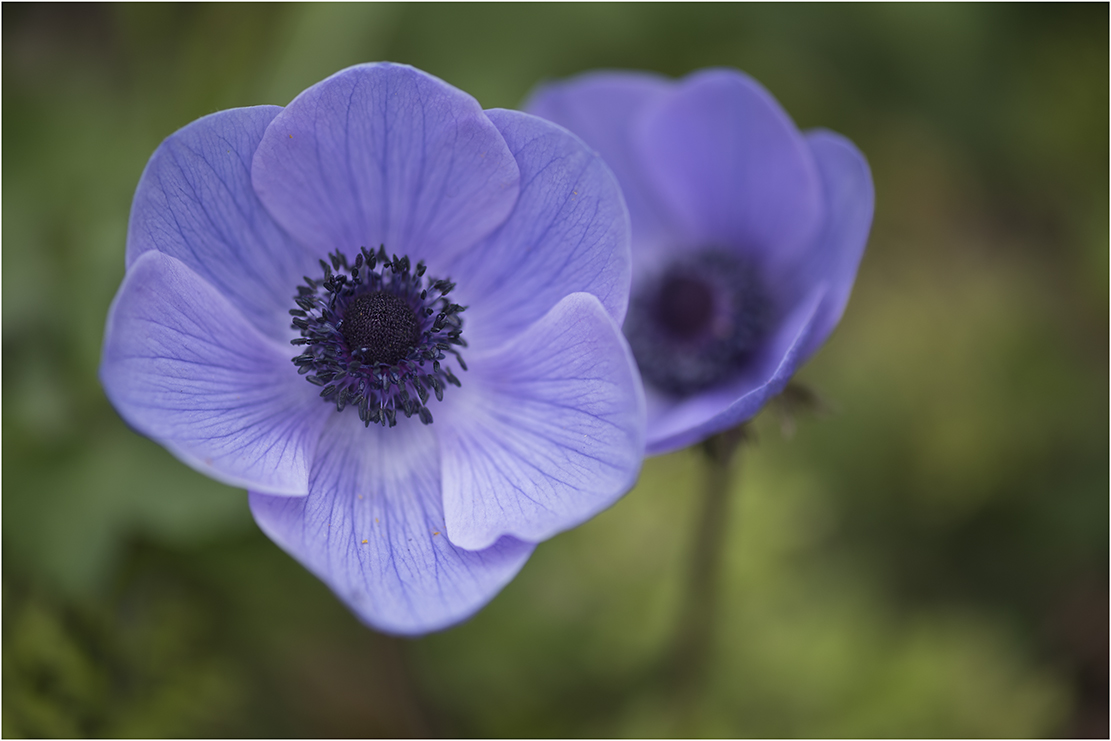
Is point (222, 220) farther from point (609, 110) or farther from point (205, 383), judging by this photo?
point (609, 110)

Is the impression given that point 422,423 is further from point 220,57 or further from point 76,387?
point 220,57

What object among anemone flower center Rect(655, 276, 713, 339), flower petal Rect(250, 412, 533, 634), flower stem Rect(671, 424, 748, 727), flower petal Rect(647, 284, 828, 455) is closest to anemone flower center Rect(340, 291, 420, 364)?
flower petal Rect(250, 412, 533, 634)

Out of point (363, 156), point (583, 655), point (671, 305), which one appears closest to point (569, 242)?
point (363, 156)

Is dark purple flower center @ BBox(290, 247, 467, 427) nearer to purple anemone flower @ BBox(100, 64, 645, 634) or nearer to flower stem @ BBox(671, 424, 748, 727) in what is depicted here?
purple anemone flower @ BBox(100, 64, 645, 634)

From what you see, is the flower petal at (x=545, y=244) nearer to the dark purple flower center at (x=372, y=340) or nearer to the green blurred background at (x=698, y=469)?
the dark purple flower center at (x=372, y=340)

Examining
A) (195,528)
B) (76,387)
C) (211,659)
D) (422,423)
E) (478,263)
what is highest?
(478,263)

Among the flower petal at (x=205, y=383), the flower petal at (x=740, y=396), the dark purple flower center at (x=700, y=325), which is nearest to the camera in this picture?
the flower petal at (x=205, y=383)

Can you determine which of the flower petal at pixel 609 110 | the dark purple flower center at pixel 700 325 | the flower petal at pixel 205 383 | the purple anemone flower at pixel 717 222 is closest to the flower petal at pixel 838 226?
the purple anemone flower at pixel 717 222

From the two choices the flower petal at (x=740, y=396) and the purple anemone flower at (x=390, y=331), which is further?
the flower petal at (x=740, y=396)
